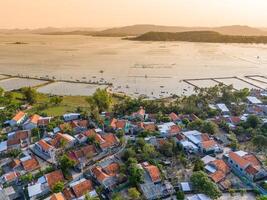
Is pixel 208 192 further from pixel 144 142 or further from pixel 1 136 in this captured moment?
pixel 1 136

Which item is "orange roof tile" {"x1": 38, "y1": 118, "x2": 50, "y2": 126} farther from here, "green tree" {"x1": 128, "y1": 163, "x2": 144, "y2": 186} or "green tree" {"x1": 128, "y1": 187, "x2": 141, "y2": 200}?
"green tree" {"x1": 128, "y1": 187, "x2": 141, "y2": 200}

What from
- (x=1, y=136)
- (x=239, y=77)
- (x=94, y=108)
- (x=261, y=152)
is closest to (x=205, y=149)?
(x=261, y=152)

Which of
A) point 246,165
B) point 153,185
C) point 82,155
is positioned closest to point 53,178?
point 82,155

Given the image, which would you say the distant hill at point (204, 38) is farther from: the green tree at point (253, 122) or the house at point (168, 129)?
the house at point (168, 129)

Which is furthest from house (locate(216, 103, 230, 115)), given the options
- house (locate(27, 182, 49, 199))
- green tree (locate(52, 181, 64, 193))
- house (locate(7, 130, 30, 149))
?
house (locate(27, 182, 49, 199))

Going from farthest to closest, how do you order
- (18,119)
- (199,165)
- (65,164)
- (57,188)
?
(18,119) → (199,165) → (65,164) → (57,188)

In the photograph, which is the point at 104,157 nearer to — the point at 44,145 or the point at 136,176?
the point at 136,176

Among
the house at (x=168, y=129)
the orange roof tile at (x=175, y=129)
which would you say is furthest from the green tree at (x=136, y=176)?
the orange roof tile at (x=175, y=129)
